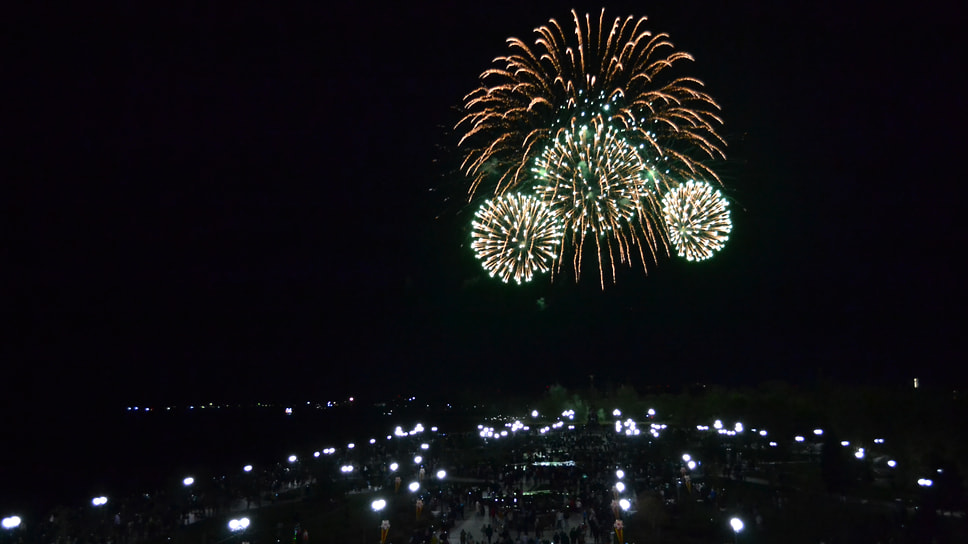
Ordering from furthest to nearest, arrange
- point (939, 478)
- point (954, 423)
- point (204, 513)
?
point (954, 423), point (204, 513), point (939, 478)

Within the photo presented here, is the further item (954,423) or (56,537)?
(954,423)

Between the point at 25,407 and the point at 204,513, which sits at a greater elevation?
the point at 25,407

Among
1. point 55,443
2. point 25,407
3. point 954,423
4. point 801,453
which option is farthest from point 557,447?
point 25,407

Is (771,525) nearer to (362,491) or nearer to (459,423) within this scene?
(362,491)

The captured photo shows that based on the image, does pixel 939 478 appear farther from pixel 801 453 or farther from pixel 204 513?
pixel 204 513

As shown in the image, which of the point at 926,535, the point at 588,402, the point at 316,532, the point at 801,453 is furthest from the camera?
the point at 588,402

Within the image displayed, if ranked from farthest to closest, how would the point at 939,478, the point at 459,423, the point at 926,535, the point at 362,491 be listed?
the point at 459,423 < the point at 362,491 < the point at 939,478 < the point at 926,535

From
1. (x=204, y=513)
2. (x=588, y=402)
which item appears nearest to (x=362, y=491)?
(x=204, y=513)

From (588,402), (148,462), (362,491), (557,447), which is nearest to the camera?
(362,491)

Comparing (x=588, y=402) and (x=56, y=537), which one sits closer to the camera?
(x=56, y=537)
